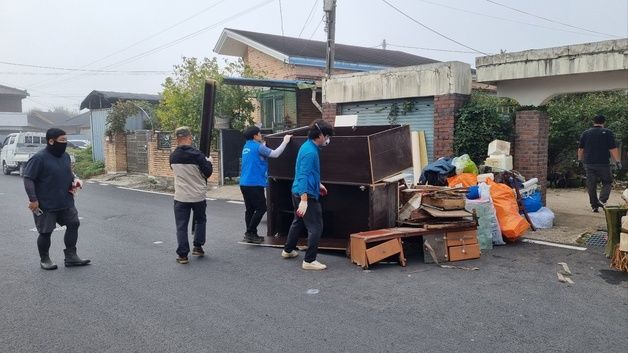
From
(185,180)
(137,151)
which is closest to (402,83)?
(185,180)

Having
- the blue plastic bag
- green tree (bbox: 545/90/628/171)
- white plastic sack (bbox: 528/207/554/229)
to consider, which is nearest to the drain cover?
white plastic sack (bbox: 528/207/554/229)

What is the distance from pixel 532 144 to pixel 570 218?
1462mm

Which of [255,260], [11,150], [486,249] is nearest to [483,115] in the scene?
[486,249]

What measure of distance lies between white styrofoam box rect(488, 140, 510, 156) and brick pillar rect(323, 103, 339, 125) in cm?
477

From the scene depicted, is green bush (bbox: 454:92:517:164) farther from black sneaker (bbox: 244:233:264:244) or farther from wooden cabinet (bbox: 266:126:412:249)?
black sneaker (bbox: 244:233:264:244)

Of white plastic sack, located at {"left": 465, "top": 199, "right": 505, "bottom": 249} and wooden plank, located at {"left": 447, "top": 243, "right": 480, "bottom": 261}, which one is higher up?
white plastic sack, located at {"left": 465, "top": 199, "right": 505, "bottom": 249}

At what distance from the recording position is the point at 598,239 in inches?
288

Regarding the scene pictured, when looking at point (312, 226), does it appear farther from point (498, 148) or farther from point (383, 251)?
point (498, 148)

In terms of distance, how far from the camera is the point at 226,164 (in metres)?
15.6

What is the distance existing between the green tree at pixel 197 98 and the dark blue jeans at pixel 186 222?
975 cm

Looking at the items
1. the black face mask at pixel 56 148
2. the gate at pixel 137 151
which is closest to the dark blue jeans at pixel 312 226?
the black face mask at pixel 56 148

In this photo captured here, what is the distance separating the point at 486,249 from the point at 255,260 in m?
3.19

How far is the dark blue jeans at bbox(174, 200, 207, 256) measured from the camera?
6.30m

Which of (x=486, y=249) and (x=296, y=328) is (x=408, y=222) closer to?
(x=486, y=249)
